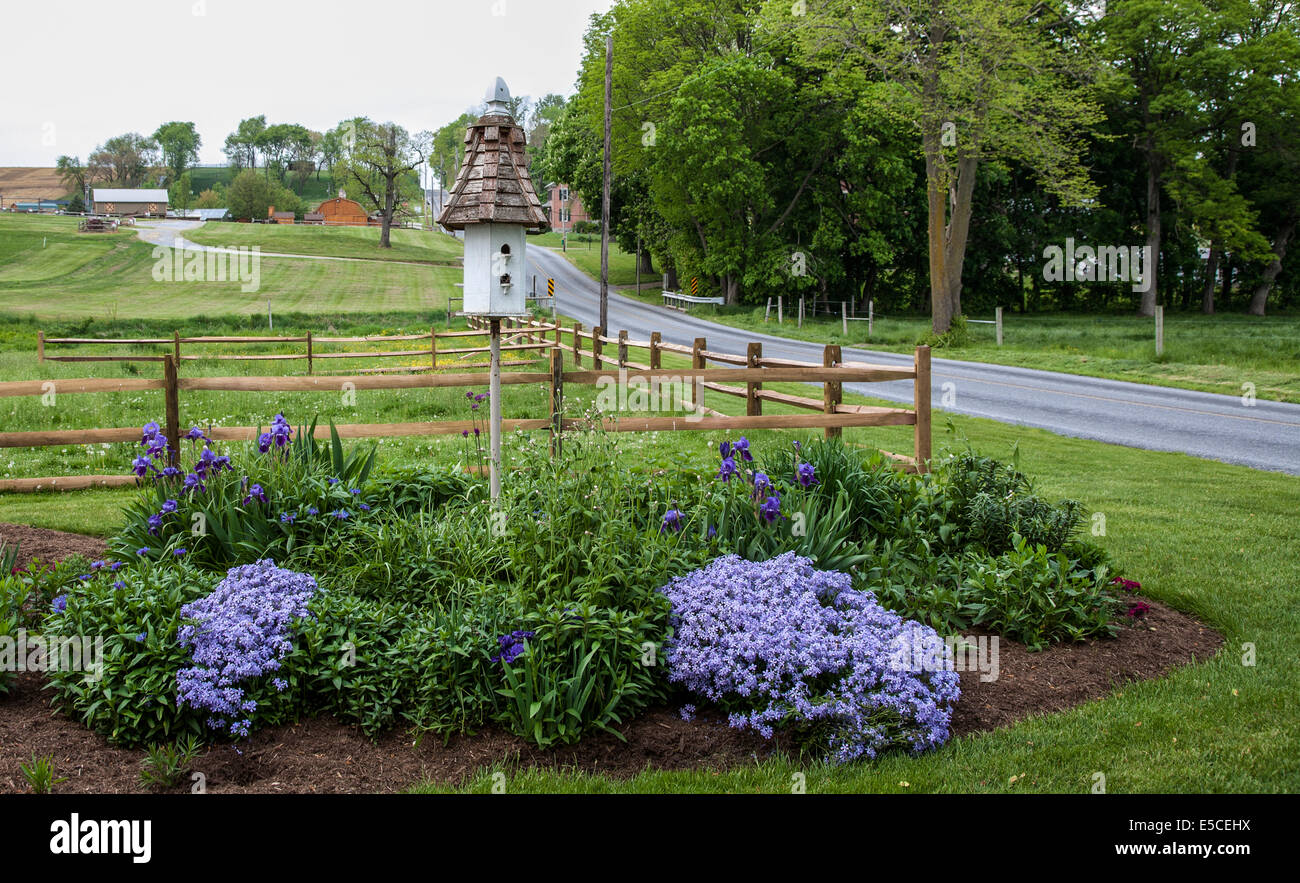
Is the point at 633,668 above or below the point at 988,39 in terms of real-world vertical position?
below

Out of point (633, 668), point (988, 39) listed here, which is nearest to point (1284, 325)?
point (988, 39)

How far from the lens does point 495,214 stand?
5.93 metres

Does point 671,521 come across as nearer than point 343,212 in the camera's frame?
Yes

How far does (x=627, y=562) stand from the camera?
488 cm

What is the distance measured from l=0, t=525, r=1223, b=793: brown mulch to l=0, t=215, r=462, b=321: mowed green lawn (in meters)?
35.4

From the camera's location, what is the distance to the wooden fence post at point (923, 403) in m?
8.45

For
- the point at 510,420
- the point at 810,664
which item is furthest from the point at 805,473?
the point at 510,420

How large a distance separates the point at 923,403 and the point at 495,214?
4.36m

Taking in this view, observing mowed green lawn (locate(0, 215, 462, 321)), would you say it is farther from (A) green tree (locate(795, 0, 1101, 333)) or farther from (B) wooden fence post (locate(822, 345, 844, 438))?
(B) wooden fence post (locate(822, 345, 844, 438))

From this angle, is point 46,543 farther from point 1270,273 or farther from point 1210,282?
point 1270,273

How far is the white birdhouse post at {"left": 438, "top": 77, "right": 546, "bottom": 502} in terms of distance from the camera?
6.00m
